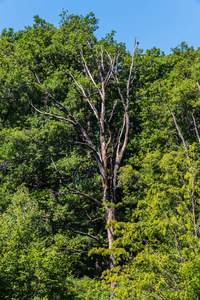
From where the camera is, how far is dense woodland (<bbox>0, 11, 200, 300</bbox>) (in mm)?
6711

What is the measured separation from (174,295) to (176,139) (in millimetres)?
12383

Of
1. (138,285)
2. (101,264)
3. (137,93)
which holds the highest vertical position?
(137,93)

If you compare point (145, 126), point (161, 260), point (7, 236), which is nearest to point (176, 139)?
point (145, 126)

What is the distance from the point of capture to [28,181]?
53.6 ft

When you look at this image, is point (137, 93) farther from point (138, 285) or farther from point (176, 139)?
point (138, 285)

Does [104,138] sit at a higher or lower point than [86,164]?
higher

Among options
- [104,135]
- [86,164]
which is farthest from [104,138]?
[86,164]

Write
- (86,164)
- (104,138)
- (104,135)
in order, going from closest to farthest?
1. (104,138)
2. (104,135)
3. (86,164)

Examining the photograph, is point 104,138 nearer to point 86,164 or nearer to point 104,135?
point 104,135

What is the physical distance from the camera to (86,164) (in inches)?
615

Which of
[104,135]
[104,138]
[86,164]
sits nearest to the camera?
[104,138]

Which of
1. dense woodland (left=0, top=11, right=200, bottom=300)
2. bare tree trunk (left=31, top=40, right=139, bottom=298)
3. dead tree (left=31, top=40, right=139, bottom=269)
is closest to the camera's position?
dense woodland (left=0, top=11, right=200, bottom=300)

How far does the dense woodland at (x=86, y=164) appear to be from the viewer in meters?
6.71

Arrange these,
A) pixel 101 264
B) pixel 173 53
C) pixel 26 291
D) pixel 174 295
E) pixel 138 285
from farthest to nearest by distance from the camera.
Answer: pixel 173 53
pixel 101 264
pixel 26 291
pixel 138 285
pixel 174 295
